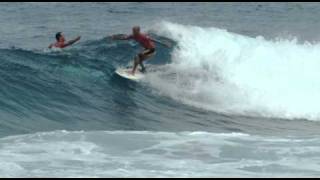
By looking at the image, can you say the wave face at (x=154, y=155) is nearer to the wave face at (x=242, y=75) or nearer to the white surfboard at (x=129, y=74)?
the wave face at (x=242, y=75)

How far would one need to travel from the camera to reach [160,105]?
17781 mm

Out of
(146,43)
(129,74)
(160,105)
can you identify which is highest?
(146,43)

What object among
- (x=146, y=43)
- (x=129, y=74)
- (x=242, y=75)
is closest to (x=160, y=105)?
(x=129, y=74)

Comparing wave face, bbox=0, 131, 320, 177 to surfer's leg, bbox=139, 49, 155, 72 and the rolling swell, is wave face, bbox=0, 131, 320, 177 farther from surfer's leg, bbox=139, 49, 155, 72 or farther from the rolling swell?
surfer's leg, bbox=139, 49, 155, 72

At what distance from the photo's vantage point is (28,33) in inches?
1049

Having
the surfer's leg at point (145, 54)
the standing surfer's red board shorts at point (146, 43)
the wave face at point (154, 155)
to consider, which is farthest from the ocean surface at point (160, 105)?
the standing surfer's red board shorts at point (146, 43)

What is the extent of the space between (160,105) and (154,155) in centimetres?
555

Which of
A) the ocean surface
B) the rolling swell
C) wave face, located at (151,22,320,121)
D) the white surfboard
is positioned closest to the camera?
the ocean surface

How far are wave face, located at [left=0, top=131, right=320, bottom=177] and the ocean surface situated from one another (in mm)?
17

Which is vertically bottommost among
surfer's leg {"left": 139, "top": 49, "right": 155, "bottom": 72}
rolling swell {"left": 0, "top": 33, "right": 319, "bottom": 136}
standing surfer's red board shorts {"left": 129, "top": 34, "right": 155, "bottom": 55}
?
rolling swell {"left": 0, "top": 33, "right": 319, "bottom": 136}

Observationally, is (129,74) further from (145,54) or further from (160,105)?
(160,105)

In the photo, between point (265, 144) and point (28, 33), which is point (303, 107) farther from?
point (28, 33)

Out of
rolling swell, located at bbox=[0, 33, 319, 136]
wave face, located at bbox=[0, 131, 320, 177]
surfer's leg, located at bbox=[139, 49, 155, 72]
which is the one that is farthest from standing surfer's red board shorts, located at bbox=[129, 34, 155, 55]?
wave face, located at bbox=[0, 131, 320, 177]

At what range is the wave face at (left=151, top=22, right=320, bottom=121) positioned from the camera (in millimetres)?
18484
